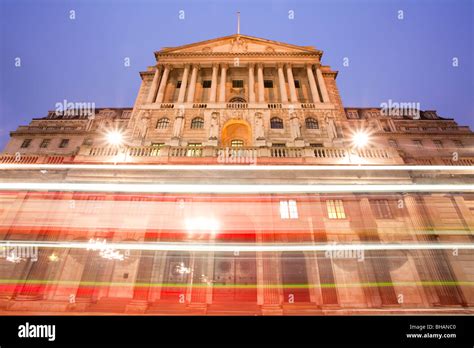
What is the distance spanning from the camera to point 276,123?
2647cm

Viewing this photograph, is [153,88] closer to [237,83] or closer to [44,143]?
[237,83]

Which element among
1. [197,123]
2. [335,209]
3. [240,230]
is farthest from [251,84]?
[240,230]

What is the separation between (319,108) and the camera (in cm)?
2725

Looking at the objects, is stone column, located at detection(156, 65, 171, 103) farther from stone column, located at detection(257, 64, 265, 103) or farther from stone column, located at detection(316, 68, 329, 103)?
stone column, located at detection(316, 68, 329, 103)

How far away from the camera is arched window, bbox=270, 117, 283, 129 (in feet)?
85.9

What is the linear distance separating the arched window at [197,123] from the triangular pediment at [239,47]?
1207 centimetres

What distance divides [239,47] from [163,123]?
53.2ft

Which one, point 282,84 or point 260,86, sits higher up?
point 282,84

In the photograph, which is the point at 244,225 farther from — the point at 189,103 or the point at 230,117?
the point at 189,103

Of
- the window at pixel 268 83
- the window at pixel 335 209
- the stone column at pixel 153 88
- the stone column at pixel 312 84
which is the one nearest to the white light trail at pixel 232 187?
the window at pixel 335 209

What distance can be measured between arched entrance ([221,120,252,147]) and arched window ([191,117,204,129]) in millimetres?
2489
